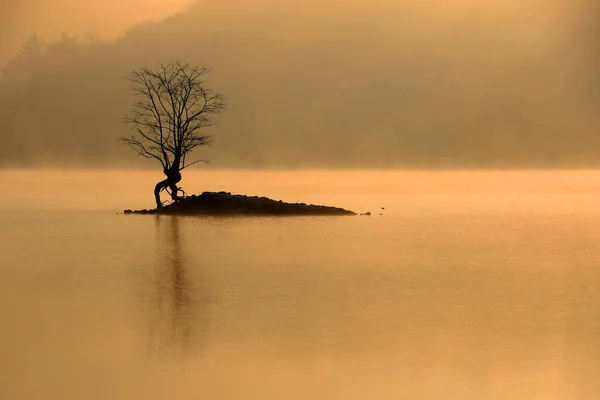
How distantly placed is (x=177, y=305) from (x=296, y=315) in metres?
3.79

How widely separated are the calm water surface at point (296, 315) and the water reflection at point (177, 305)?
0.27ft

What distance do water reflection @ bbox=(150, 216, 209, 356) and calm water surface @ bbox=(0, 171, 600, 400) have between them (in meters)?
0.08

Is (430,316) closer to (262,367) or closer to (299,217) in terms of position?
(262,367)

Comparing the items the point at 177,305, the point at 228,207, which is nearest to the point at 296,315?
→ the point at 177,305

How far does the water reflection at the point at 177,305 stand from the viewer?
22328 millimetres

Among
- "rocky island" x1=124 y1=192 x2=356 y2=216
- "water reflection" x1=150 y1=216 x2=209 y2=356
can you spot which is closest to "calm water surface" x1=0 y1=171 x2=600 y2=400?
"water reflection" x1=150 y1=216 x2=209 y2=356

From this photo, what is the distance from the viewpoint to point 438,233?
5541 cm

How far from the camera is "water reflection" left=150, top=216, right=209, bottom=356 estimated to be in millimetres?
22328

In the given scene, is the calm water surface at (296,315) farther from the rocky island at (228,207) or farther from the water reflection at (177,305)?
the rocky island at (228,207)

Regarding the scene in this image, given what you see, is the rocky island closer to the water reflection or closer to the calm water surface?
the calm water surface

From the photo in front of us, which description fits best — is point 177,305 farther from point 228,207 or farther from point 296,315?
point 228,207

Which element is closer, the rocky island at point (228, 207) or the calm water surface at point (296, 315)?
the calm water surface at point (296, 315)

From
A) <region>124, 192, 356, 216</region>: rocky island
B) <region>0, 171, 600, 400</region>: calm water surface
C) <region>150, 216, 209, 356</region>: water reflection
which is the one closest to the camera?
<region>0, 171, 600, 400</region>: calm water surface

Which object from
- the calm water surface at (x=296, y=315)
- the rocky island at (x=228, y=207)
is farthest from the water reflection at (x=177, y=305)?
the rocky island at (x=228, y=207)
